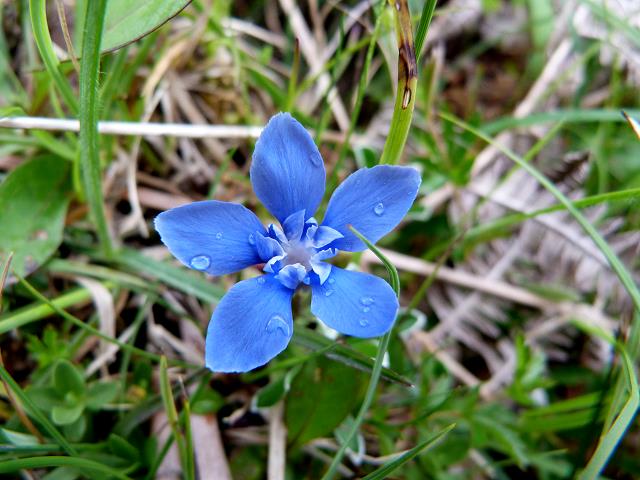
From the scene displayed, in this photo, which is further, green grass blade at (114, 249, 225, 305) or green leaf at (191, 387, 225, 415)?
green grass blade at (114, 249, 225, 305)

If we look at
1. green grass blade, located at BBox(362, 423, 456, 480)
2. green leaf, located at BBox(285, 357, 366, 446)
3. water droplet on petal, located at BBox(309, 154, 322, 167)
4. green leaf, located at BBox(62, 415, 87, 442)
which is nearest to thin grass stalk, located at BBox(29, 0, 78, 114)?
water droplet on petal, located at BBox(309, 154, 322, 167)

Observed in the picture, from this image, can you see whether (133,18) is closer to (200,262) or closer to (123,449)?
(200,262)

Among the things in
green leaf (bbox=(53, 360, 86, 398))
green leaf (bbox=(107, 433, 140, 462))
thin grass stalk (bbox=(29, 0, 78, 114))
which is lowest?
green leaf (bbox=(107, 433, 140, 462))

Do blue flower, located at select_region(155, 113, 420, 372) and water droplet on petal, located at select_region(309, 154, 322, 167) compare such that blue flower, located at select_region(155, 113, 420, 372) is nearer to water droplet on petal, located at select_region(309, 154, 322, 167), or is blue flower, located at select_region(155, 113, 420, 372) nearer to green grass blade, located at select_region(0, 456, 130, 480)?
water droplet on petal, located at select_region(309, 154, 322, 167)

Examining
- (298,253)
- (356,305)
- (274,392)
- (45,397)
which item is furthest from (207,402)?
(356,305)

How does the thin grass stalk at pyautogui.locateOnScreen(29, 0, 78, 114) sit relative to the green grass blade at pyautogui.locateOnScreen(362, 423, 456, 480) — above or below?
above

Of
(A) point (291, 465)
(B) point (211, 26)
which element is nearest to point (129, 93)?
(B) point (211, 26)
